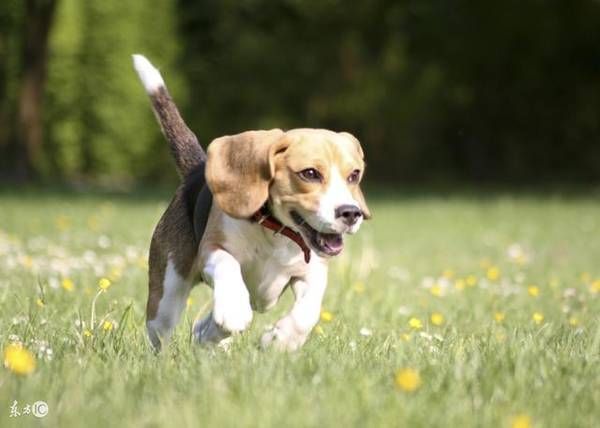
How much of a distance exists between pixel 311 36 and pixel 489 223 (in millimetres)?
10564

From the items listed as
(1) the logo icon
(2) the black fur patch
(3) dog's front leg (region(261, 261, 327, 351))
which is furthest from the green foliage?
(1) the logo icon

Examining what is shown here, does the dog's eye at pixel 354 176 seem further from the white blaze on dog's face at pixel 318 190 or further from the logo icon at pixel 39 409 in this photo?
the logo icon at pixel 39 409

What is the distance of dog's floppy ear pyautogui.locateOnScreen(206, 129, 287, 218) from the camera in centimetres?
401

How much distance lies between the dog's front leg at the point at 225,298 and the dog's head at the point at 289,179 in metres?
0.21

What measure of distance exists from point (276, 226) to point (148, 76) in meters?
1.53

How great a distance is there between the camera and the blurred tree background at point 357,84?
2184 cm

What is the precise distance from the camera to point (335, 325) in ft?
15.3

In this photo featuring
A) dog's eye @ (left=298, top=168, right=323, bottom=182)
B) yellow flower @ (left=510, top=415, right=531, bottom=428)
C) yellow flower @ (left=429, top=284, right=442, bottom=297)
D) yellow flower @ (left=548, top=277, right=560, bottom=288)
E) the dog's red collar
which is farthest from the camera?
yellow flower @ (left=548, top=277, right=560, bottom=288)

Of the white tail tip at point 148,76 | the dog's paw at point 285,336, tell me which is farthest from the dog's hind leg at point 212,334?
the white tail tip at point 148,76

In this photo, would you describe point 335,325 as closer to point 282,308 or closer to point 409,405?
point 282,308

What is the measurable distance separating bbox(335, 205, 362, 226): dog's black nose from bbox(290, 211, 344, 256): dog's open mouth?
0.39 feet

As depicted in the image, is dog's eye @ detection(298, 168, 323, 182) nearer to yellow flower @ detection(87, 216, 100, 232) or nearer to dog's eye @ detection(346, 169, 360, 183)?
dog's eye @ detection(346, 169, 360, 183)

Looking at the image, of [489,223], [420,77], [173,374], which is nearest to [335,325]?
[173,374]

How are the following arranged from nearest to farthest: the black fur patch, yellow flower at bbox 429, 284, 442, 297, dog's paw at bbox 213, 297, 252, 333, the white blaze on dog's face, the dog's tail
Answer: dog's paw at bbox 213, 297, 252, 333
the white blaze on dog's face
the black fur patch
the dog's tail
yellow flower at bbox 429, 284, 442, 297
